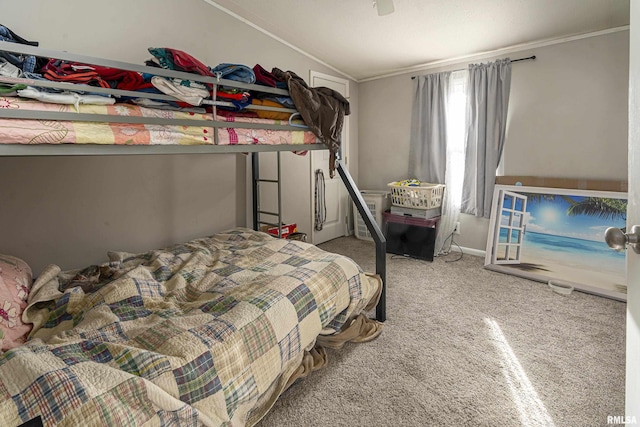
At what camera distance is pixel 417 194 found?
383 cm

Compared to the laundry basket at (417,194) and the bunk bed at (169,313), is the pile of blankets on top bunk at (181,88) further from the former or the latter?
the laundry basket at (417,194)

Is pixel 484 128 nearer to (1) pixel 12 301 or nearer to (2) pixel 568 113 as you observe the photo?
(2) pixel 568 113

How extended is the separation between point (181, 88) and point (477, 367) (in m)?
2.07

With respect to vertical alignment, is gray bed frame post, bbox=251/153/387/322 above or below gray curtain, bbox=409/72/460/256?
below

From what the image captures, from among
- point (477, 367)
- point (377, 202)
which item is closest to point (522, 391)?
point (477, 367)

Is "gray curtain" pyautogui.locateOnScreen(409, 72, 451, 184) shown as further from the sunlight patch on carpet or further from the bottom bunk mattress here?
the sunlight patch on carpet

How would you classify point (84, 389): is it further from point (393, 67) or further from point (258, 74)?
point (393, 67)

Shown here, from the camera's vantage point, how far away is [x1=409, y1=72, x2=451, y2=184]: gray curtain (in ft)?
12.7

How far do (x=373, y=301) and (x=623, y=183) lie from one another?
2.34 m

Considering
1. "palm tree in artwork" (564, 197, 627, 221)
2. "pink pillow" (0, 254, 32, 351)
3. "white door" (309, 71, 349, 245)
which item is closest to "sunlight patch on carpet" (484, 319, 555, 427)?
"palm tree in artwork" (564, 197, 627, 221)

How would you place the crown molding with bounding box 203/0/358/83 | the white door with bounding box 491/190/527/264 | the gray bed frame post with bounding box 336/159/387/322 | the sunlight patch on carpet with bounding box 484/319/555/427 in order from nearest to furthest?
the sunlight patch on carpet with bounding box 484/319/555/427
the gray bed frame post with bounding box 336/159/387/322
the crown molding with bounding box 203/0/358/83
the white door with bounding box 491/190/527/264

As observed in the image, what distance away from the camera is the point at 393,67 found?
13.7 feet

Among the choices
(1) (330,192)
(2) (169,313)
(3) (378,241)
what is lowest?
(2) (169,313)

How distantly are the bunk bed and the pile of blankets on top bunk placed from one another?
4 centimetres
